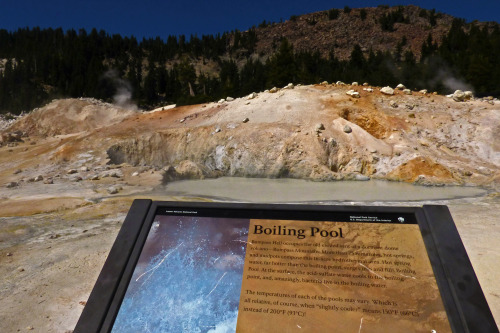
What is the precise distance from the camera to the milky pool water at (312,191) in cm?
1021

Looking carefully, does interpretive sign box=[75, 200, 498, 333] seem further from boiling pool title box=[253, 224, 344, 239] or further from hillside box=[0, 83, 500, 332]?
hillside box=[0, 83, 500, 332]

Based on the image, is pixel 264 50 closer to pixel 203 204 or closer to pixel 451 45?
pixel 451 45

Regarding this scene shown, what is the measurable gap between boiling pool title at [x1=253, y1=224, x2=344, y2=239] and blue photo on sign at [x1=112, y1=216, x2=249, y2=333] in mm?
130

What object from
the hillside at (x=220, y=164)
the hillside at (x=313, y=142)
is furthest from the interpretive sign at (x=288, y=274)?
the hillside at (x=313, y=142)

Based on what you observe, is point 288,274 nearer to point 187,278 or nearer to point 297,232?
point 297,232

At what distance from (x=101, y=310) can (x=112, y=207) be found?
20.3 feet

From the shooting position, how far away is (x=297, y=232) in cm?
294

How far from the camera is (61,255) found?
542 centimetres

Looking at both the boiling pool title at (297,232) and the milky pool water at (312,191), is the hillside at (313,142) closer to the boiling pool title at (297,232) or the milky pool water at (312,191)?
the milky pool water at (312,191)

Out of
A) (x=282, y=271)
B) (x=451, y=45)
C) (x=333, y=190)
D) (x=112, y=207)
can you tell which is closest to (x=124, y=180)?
(x=112, y=207)

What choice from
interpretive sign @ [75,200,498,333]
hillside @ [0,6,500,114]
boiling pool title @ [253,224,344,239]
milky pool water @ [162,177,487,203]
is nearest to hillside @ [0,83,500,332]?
milky pool water @ [162,177,487,203]

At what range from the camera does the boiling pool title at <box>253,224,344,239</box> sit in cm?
289

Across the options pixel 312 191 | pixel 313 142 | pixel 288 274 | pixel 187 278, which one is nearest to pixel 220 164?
pixel 313 142

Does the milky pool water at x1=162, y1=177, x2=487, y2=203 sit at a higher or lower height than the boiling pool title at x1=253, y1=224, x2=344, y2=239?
lower
